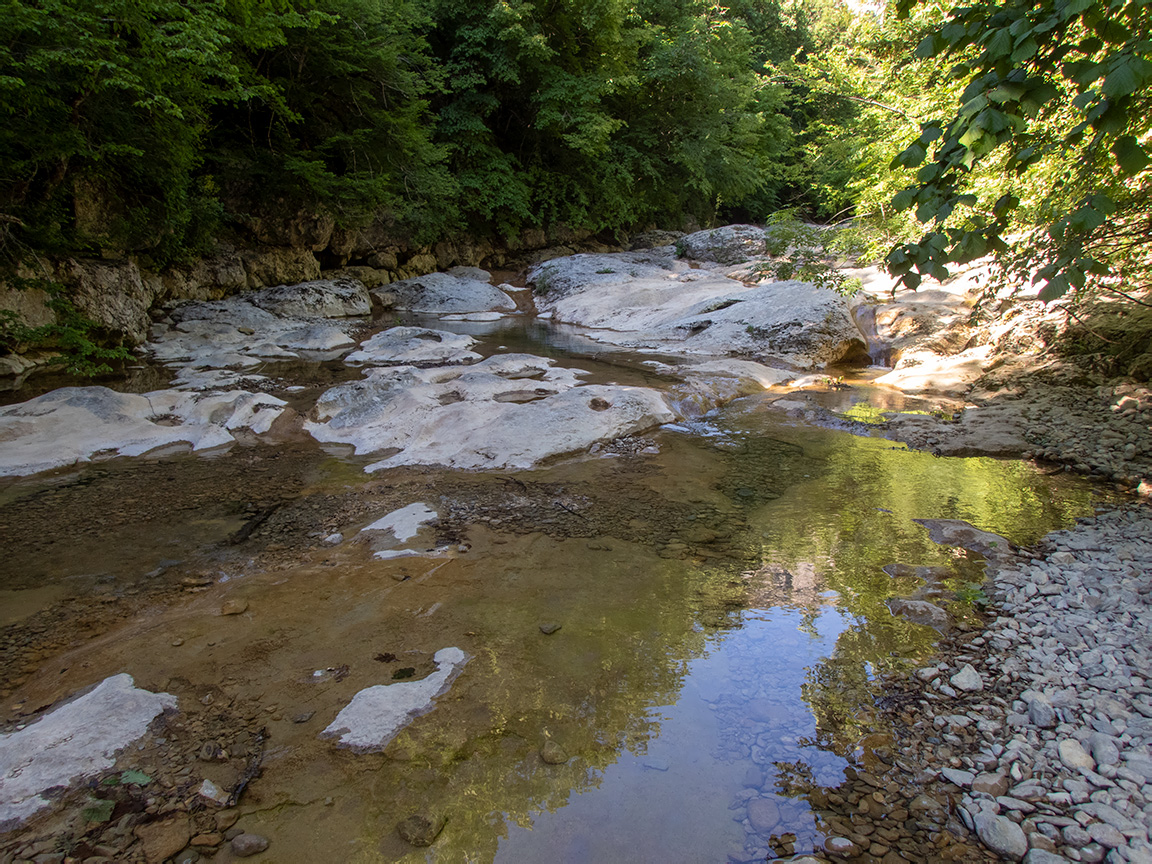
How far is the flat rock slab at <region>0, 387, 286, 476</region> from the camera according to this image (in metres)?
4.62

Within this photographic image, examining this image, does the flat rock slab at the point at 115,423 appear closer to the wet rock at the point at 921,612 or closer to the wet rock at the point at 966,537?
the wet rock at the point at 921,612

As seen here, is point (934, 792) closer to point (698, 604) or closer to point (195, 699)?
point (698, 604)

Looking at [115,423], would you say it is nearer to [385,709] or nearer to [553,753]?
[385,709]

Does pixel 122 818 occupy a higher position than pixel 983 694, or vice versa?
pixel 983 694

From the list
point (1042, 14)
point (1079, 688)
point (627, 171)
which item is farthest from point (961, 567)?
point (627, 171)

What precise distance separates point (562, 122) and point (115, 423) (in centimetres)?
1358

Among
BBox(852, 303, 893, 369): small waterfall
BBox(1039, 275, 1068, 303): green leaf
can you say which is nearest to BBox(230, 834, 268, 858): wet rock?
BBox(1039, 275, 1068, 303): green leaf

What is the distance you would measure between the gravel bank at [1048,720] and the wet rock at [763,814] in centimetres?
52

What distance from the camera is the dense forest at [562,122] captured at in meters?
1.79

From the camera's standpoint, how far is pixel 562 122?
611 inches

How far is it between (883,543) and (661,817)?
2466 millimetres

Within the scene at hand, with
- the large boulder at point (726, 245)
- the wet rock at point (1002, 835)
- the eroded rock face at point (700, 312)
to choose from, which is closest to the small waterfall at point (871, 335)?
the eroded rock face at point (700, 312)

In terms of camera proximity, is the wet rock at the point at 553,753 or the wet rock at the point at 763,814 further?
the wet rock at the point at 553,753

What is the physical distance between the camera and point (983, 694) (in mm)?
2354
